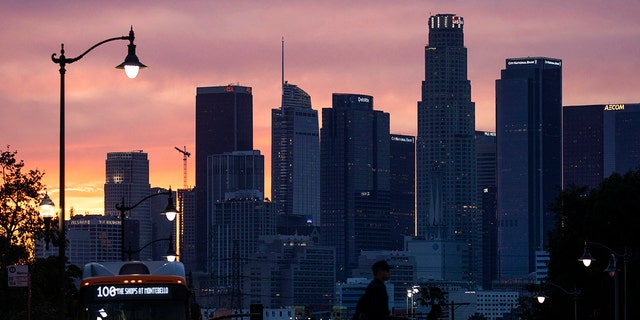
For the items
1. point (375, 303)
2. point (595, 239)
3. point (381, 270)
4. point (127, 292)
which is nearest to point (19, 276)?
point (127, 292)

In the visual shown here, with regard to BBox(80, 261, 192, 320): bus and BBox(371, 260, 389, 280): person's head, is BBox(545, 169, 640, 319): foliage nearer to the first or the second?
BBox(80, 261, 192, 320): bus

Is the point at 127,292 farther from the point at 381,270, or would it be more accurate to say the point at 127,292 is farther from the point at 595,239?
the point at 595,239

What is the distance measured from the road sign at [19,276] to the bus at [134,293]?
130 cm

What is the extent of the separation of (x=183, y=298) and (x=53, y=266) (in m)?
26.1

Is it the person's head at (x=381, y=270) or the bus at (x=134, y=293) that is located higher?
the person's head at (x=381, y=270)

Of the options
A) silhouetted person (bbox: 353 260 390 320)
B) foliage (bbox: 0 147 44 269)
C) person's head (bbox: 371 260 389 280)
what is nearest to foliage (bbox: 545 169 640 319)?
foliage (bbox: 0 147 44 269)

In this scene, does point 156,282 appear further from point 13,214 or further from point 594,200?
point 594,200

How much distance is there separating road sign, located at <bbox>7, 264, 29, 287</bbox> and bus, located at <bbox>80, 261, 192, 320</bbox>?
1297 mm

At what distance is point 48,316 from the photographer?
55531 millimetres

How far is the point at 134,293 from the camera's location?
3712cm

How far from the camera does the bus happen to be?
36.9 m

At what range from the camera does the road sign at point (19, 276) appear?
1452 inches

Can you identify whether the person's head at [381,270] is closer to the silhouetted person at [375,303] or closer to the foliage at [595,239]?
the silhouetted person at [375,303]

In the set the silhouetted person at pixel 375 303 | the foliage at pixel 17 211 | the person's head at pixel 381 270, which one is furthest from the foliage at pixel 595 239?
the silhouetted person at pixel 375 303
